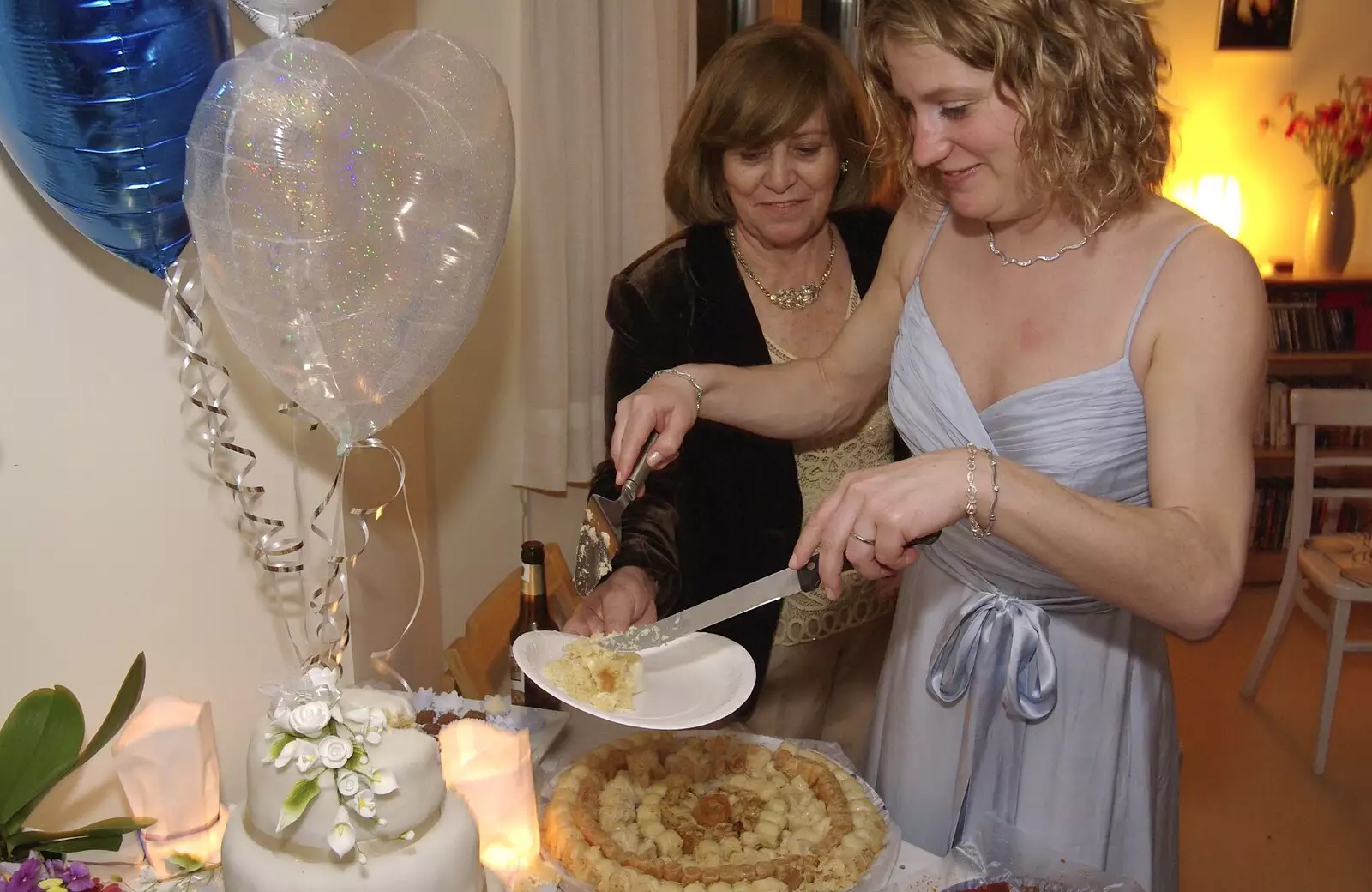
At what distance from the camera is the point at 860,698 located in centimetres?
192

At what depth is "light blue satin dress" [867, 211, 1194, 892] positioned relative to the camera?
4.34 feet

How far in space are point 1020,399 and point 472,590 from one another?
152cm

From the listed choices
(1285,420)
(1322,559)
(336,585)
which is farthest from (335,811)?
(1285,420)

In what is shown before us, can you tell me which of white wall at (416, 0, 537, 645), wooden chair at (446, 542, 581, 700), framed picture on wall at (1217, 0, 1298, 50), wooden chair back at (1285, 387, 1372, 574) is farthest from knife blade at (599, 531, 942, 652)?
framed picture on wall at (1217, 0, 1298, 50)

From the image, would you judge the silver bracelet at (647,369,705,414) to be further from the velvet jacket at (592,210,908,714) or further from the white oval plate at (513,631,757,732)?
the white oval plate at (513,631,757,732)

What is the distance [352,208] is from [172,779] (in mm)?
583

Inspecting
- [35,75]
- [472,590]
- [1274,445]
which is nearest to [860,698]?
[472,590]

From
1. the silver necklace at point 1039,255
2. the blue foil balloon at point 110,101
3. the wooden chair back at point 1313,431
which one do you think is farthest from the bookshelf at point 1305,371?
the blue foil balloon at point 110,101

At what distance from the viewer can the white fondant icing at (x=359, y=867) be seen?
0.87 meters

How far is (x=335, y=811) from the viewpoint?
0.88 meters

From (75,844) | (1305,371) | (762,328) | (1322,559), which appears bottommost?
(1322,559)

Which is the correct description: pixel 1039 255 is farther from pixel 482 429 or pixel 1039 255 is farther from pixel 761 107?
pixel 482 429

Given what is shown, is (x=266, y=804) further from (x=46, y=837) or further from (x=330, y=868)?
(x=46, y=837)

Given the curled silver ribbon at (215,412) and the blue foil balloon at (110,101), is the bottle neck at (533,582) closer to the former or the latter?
the curled silver ribbon at (215,412)
